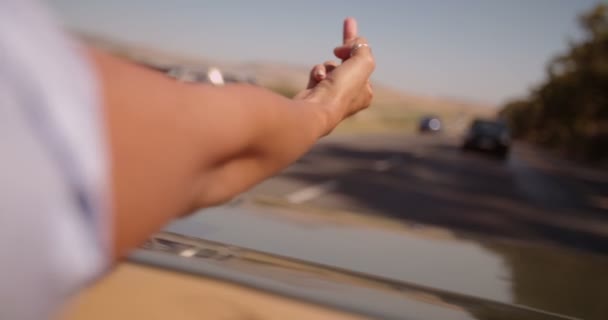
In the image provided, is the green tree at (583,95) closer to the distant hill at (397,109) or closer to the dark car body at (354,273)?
the distant hill at (397,109)

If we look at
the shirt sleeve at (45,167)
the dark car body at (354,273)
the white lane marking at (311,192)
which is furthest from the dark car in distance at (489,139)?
the shirt sleeve at (45,167)

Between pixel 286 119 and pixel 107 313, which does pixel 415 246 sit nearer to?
pixel 107 313

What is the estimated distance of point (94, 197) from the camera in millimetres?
694

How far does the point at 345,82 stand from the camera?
4.83ft

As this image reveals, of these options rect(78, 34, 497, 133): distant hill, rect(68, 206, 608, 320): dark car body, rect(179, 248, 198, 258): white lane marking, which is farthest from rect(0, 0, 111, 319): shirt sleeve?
rect(78, 34, 497, 133): distant hill

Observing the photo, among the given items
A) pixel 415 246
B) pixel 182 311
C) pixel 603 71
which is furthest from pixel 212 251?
pixel 603 71

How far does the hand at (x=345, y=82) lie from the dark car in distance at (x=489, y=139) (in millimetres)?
31264

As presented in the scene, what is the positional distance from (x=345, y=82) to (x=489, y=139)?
31642 mm

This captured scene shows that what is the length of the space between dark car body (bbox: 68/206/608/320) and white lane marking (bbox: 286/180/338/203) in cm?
763

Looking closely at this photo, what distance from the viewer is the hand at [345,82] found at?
1.41 m

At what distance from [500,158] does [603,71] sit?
15.8 metres

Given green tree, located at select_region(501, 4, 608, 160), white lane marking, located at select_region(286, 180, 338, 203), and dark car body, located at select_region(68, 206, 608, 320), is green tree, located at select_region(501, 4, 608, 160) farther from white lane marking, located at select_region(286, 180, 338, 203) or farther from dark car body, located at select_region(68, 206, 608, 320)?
dark car body, located at select_region(68, 206, 608, 320)

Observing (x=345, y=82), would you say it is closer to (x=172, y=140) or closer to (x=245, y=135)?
(x=245, y=135)

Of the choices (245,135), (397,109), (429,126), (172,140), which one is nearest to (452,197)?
(245,135)
